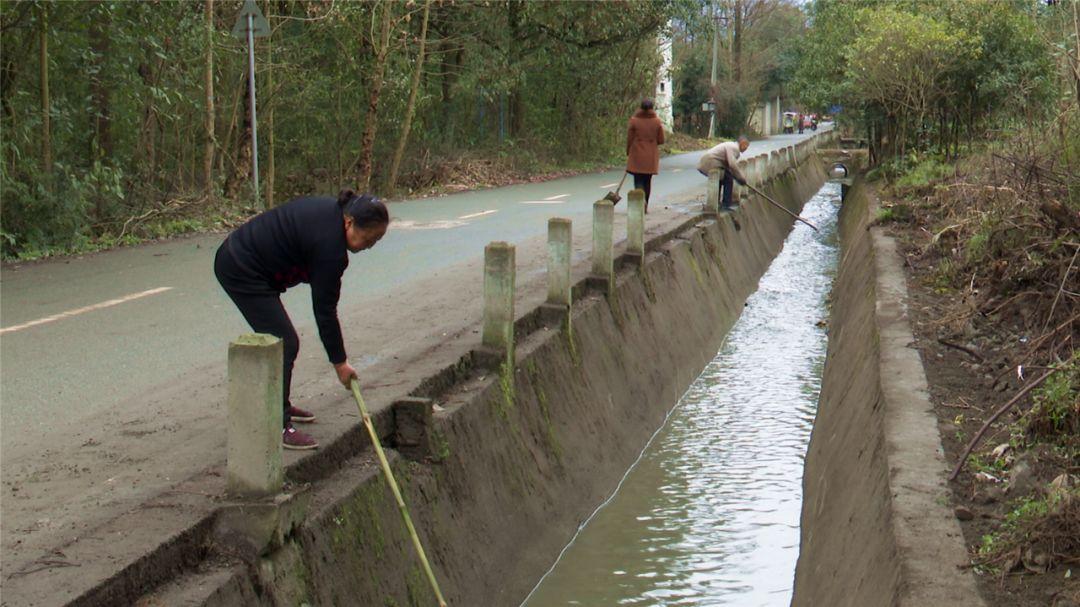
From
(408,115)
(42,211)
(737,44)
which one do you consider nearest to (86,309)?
(42,211)

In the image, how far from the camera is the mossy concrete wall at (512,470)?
17.1 ft

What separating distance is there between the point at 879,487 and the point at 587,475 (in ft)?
10.2

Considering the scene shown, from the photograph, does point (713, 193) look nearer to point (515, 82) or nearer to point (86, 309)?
point (86, 309)

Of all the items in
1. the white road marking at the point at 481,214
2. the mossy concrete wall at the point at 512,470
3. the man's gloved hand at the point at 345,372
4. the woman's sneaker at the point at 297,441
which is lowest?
the mossy concrete wall at the point at 512,470

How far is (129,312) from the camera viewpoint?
10.0 metres

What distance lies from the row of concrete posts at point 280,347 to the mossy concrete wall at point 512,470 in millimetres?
233

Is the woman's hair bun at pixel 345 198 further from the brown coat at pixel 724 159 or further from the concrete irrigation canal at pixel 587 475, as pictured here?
the brown coat at pixel 724 159

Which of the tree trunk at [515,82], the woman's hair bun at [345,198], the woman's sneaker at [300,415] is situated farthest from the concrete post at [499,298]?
the tree trunk at [515,82]

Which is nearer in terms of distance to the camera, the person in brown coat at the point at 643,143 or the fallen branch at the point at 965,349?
the fallen branch at the point at 965,349

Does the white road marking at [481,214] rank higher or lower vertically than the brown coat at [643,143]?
lower

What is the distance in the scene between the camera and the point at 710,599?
293 inches

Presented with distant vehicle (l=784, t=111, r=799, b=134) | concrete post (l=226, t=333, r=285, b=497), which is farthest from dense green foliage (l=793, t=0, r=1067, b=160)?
distant vehicle (l=784, t=111, r=799, b=134)

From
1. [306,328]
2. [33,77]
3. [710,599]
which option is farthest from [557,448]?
[33,77]

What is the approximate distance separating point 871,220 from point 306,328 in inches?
397
